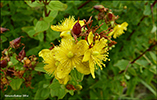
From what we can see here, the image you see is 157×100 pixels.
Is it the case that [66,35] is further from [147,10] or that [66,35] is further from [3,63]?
[147,10]

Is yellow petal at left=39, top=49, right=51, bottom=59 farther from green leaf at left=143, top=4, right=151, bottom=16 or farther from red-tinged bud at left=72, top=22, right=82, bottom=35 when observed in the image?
green leaf at left=143, top=4, right=151, bottom=16

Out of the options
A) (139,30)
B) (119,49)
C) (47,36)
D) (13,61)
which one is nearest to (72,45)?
(13,61)

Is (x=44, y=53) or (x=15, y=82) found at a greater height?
(x=44, y=53)

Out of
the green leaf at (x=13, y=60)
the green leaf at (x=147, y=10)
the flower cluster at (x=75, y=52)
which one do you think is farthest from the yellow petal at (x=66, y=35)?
the green leaf at (x=147, y=10)

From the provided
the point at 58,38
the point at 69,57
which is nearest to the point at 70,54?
the point at 69,57

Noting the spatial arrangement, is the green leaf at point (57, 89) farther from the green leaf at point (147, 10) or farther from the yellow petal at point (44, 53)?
the green leaf at point (147, 10)

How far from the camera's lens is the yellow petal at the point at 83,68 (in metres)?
0.95

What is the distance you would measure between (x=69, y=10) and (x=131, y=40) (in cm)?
106

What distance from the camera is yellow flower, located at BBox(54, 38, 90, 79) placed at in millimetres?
959

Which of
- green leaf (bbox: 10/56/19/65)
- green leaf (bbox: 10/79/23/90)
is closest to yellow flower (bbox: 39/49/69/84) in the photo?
green leaf (bbox: 10/56/19/65)

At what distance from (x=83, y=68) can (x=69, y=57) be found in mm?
148

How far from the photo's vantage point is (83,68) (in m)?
0.96

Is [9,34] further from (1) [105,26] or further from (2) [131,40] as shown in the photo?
(2) [131,40]

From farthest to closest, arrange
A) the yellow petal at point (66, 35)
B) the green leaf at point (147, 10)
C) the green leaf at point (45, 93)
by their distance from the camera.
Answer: the green leaf at point (147, 10) → the green leaf at point (45, 93) → the yellow petal at point (66, 35)
